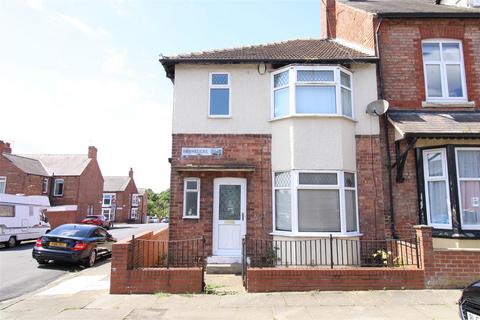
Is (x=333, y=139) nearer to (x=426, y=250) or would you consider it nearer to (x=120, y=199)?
(x=426, y=250)

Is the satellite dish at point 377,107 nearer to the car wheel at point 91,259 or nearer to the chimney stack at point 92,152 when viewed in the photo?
the car wheel at point 91,259

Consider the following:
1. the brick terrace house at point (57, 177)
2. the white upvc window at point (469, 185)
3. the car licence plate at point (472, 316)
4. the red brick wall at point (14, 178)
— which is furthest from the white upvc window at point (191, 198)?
the red brick wall at point (14, 178)

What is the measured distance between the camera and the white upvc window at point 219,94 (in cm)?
1062

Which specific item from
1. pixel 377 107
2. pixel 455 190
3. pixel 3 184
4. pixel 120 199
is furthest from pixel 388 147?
pixel 120 199

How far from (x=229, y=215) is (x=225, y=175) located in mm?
1202

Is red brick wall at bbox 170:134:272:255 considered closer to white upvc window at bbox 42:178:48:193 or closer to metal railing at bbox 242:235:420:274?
metal railing at bbox 242:235:420:274

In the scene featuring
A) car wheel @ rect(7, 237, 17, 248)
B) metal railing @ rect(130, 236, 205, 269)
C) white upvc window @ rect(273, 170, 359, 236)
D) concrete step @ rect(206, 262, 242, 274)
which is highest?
white upvc window @ rect(273, 170, 359, 236)

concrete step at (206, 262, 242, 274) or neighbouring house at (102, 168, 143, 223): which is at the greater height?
neighbouring house at (102, 168, 143, 223)

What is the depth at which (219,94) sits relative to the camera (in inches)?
422

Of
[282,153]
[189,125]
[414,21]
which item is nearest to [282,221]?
[282,153]

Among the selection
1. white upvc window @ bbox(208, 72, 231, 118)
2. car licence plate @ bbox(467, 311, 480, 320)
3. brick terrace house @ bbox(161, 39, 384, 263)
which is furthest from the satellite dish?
car licence plate @ bbox(467, 311, 480, 320)

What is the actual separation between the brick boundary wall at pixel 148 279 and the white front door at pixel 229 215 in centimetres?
258

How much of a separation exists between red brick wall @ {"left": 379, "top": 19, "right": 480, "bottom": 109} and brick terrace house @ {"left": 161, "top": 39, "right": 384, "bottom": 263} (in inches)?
22.9

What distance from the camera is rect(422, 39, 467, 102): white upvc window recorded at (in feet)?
34.5
